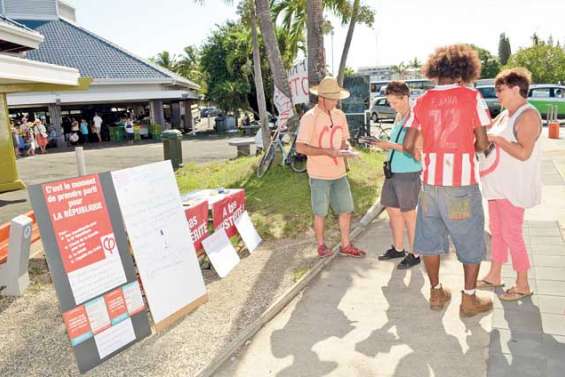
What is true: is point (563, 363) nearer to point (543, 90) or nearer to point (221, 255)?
point (221, 255)

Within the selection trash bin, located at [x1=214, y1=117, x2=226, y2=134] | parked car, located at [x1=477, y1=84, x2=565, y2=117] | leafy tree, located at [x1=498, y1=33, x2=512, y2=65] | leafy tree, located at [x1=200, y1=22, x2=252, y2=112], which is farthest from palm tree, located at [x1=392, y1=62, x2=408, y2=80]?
parked car, located at [x1=477, y1=84, x2=565, y2=117]

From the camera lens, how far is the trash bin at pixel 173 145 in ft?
44.5

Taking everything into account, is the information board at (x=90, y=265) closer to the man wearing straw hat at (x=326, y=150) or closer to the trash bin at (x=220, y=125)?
the man wearing straw hat at (x=326, y=150)

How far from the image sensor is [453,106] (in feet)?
11.7

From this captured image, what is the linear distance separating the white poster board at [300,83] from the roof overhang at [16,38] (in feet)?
15.1

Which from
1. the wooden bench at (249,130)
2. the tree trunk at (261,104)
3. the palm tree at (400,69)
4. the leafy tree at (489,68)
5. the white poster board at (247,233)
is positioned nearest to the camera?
the white poster board at (247,233)

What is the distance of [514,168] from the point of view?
394cm

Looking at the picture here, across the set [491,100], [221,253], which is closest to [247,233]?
[221,253]

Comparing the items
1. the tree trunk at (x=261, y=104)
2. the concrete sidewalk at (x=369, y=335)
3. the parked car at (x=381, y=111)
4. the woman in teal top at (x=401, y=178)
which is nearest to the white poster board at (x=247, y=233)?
the concrete sidewalk at (x=369, y=335)

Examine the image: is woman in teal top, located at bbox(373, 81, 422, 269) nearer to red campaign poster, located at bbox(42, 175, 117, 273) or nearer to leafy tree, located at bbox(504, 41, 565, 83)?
red campaign poster, located at bbox(42, 175, 117, 273)

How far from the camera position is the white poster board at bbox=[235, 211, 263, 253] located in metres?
5.95

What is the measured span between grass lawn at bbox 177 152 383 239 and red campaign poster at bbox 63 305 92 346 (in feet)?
11.0

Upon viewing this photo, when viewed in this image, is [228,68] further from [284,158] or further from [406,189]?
[406,189]

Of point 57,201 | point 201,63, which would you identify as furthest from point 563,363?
point 201,63
